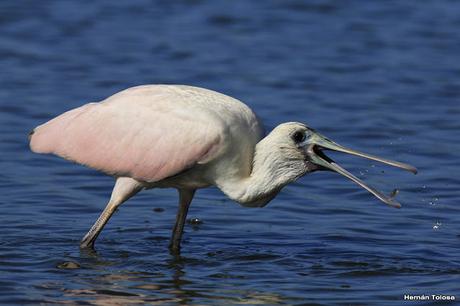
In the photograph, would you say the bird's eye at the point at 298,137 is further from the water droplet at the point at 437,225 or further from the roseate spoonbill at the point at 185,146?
the water droplet at the point at 437,225

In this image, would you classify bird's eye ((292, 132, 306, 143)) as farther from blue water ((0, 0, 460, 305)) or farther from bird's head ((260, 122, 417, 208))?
blue water ((0, 0, 460, 305))

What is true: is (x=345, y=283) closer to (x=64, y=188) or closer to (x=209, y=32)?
(x=64, y=188)

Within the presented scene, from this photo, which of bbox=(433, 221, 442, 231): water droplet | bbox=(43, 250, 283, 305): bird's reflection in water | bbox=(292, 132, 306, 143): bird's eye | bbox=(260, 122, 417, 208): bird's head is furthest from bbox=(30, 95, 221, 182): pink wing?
bbox=(433, 221, 442, 231): water droplet

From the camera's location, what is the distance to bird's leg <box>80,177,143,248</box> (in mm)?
11524

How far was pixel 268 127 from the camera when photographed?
55.8ft

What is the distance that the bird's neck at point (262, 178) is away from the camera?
36.2 feet

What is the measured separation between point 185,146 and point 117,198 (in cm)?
92

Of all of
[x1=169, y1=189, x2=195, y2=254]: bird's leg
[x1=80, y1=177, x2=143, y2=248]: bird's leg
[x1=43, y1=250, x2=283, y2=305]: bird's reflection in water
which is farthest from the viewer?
[x1=169, y1=189, x2=195, y2=254]: bird's leg

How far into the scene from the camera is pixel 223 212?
13500 millimetres

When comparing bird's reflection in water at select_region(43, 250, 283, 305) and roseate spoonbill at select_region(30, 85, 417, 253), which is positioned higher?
roseate spoonbill at select_region(30, 85, 417, 253)

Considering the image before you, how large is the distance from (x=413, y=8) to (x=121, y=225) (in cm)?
1499

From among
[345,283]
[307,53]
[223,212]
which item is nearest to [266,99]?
[307,53]

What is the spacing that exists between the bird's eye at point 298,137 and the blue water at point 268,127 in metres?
1.15

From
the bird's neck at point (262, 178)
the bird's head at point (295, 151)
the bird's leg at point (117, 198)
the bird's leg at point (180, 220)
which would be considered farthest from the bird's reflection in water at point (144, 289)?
the bird's head at point (295, 151)
